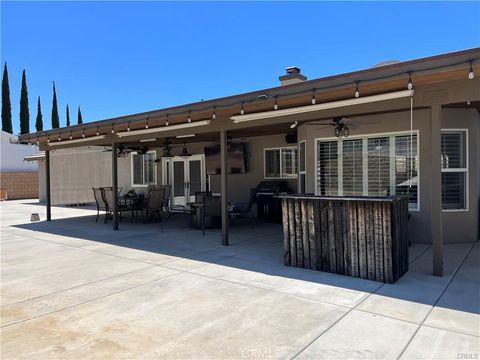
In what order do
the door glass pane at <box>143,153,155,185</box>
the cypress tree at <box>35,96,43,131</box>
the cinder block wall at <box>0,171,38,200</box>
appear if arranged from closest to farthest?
the door glass pane at <box>143,153,155,185</box>
the cinder block wall at <box>0,171,38,200</box>
the cypress tree at <box>35,96,43,131</box>

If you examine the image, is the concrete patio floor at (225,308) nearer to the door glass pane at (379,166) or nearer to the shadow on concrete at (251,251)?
the shadow on concrete at (251,251)

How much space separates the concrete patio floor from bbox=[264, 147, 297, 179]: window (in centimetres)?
428

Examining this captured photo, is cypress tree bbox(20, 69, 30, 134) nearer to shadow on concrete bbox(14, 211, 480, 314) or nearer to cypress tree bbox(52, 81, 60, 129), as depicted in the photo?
cypress tree bbox(52, 81, 60, 129)

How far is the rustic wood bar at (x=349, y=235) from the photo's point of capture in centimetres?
445

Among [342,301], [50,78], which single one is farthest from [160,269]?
[50,78]

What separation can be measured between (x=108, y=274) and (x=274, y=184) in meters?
6.07

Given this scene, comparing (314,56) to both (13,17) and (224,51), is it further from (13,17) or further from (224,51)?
(13,17)

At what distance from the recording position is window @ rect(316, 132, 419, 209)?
6.90 meters

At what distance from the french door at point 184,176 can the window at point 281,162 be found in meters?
2.76

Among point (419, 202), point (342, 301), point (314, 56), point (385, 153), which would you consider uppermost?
point (314, 56)

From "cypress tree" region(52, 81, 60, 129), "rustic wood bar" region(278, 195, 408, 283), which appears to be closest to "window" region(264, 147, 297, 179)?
"rustic wood bar" region(278, 195, 408, 283)

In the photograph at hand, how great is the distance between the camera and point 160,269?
524cm

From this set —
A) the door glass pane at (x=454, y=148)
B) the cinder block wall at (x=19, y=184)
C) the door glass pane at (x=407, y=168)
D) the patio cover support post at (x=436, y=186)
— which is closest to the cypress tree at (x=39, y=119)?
the cinder block wall at (x=19, y=184)

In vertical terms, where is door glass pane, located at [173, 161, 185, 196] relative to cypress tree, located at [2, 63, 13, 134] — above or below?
below
